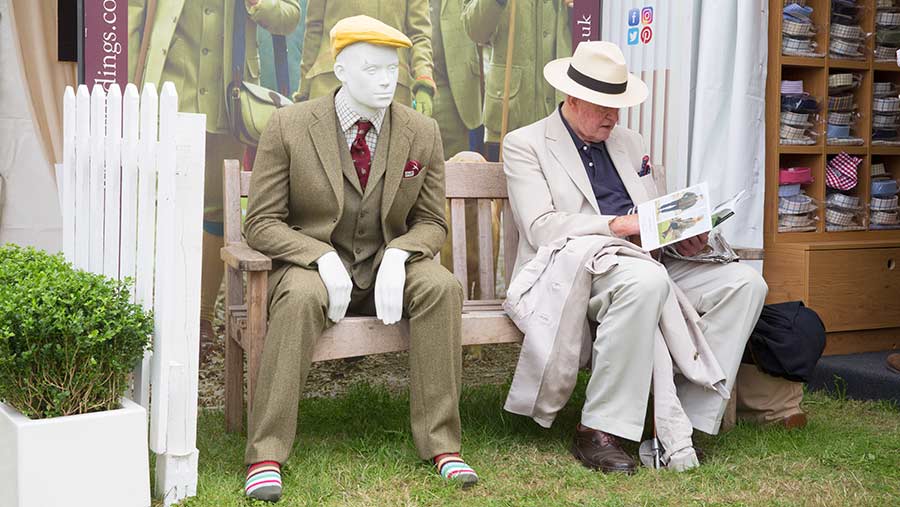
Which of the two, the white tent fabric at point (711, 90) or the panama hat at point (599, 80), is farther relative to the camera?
the white tent fabric at point (711, 90)

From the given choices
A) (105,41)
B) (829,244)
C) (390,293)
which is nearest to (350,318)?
(390,293)

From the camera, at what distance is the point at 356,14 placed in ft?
14.5

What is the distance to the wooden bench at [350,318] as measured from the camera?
10.9ft

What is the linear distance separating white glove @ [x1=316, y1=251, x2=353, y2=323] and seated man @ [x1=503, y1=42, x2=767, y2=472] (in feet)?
2.36

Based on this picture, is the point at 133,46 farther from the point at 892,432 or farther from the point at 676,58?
the point at 892,432

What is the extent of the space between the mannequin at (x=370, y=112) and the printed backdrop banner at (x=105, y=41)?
3.49 ft

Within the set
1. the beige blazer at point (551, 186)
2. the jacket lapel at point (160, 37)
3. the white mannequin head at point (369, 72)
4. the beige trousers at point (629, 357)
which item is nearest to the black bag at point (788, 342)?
the beige trousers at point (629, 357)

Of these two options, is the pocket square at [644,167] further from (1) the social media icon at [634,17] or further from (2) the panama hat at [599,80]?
(1) the social media icon at [634,17]

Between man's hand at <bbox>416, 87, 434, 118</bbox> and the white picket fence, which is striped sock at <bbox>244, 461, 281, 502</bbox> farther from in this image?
man's hand at <bbox>416, 87, 434, 118</bbox>

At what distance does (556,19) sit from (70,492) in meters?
3.15

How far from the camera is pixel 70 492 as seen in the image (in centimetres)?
274

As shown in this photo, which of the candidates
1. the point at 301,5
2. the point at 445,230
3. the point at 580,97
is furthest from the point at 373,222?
the point at 301,5

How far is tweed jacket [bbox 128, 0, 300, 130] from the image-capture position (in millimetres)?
4055

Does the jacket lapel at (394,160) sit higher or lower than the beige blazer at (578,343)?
higher
